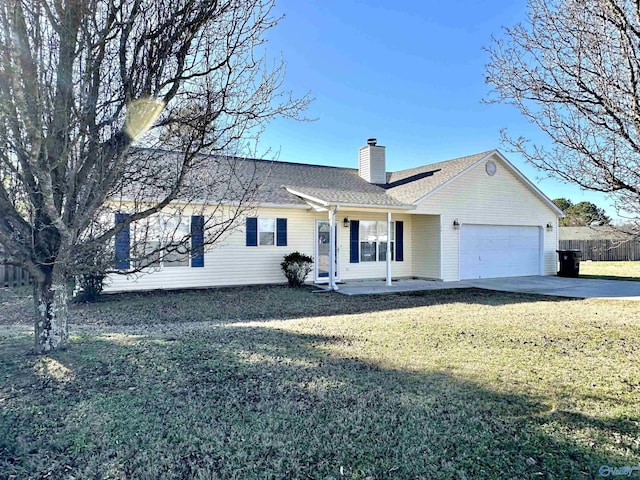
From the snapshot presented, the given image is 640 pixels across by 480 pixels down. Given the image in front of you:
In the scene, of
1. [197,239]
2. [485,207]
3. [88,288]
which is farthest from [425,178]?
[88,288]

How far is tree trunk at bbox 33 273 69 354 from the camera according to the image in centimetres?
479

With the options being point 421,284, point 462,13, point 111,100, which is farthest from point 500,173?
point 111,100

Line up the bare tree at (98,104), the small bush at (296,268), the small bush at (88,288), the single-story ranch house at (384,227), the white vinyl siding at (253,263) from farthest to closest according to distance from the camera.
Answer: the small bush at (296,268), the single-story ranch house at (384,227), the white vinyl siding at (253,263), the small bush at (88,288), the bare tree at (98,104)

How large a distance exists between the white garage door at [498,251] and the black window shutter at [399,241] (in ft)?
7.58

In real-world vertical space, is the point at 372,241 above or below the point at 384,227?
below

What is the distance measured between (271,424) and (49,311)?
338 centimetres

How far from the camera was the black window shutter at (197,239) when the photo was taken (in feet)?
17.5

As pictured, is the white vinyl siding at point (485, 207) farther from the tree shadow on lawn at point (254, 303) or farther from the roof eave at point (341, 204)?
the tree shadow on lawn at point (254, 303)

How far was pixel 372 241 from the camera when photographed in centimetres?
1530

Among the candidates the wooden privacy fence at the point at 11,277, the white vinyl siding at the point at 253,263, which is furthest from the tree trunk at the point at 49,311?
the wooden privacy fence at the point at 11,277

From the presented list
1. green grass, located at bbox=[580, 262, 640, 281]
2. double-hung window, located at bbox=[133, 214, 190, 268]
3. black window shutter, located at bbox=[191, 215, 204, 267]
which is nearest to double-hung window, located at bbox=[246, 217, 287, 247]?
black window shutter, located at bbox=[191, 215, 204, 267]

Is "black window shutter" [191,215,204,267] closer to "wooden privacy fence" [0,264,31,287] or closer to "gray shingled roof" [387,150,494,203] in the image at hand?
"wooden privacy fence" [0,264,31,287]

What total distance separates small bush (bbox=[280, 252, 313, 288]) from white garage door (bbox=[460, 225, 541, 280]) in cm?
656

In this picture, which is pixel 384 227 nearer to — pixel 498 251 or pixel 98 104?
pixel 498 251
